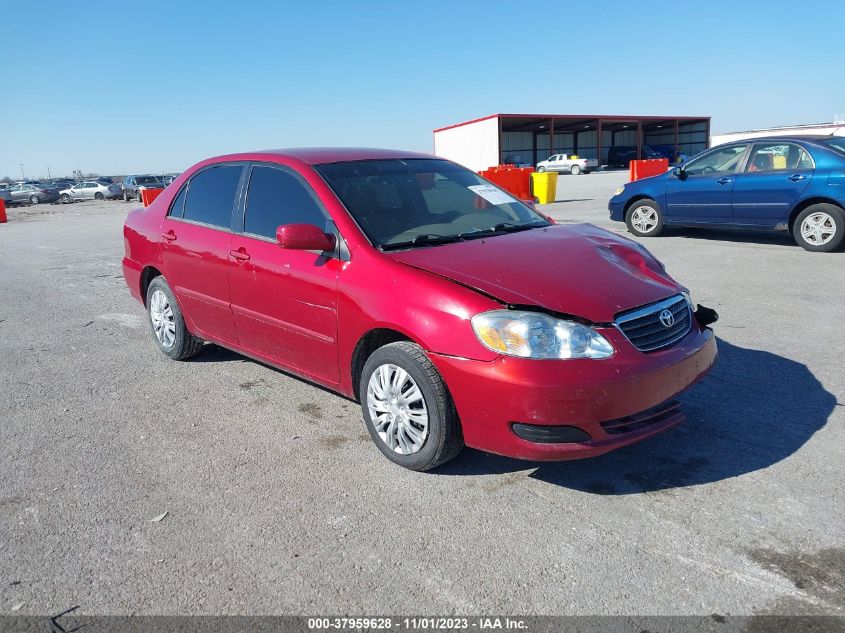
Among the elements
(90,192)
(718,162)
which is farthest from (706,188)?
(90,192)

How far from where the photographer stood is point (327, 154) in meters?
4.46

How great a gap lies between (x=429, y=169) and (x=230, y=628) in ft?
10.3

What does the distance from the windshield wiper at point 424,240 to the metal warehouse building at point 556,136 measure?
46161 mm

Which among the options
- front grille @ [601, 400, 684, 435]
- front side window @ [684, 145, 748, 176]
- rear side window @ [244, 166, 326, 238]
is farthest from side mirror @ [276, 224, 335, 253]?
front side window @ [684, 145, 748, 176]

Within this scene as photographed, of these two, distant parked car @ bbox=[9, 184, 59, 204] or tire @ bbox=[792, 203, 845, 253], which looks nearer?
tire @ bbox=[792, 203, 845, 253]

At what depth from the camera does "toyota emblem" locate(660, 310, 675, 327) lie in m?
3.31

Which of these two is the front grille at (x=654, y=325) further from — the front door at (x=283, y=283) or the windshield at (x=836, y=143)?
the windshield at (x=836, y=143)

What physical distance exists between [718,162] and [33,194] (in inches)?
1686

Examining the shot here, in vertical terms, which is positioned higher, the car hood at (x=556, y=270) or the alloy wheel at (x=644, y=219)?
the car hood at (x=556, y=270)

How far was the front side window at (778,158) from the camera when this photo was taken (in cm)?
902

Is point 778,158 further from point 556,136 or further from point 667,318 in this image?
point 556,136

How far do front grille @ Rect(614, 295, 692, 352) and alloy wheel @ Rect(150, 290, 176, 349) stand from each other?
357cm

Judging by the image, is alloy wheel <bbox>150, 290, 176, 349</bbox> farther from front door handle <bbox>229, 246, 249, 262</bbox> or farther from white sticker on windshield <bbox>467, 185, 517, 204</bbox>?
white sticker on windshield <bbox>467, 185, 517, 204</bbox>

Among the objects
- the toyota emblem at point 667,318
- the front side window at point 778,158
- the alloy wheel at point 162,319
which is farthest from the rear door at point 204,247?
the front side window at point 778,158
